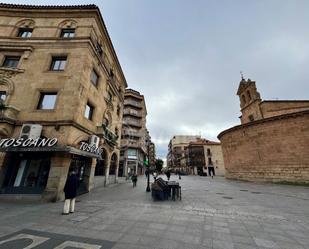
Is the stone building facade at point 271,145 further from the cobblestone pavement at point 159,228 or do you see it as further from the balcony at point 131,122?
the balcony at point 131,122

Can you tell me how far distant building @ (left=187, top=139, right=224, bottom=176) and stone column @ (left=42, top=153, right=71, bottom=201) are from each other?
179 ft

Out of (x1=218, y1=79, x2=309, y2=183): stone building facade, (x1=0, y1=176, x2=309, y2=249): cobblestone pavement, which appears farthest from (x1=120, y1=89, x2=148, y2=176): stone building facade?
(x1=0, y1=176, x2=309, y2=249): cobblestone pavement

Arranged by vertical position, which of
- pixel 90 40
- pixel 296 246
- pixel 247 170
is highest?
pixel 90 40

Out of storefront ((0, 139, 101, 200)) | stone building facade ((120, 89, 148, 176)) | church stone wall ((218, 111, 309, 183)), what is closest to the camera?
storefront ((0, 139, 101, 200))

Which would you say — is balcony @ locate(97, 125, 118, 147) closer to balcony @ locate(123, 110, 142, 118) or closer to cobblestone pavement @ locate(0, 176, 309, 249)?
cobblestone pavement @ locate(0, 176, 309, 249)

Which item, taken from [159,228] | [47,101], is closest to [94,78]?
[47,101]

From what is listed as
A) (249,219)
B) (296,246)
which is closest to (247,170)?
(249,219)

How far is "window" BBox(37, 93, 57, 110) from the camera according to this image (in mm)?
11281

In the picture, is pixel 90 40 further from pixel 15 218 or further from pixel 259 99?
pixel 259 99

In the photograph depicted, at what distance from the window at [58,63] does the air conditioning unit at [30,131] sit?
5244 millimetres

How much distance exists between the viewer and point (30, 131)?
968cm

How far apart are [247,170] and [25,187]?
2457 cm

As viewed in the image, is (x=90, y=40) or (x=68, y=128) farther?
(x=90, y=40)

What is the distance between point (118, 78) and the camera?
69.6 ft
